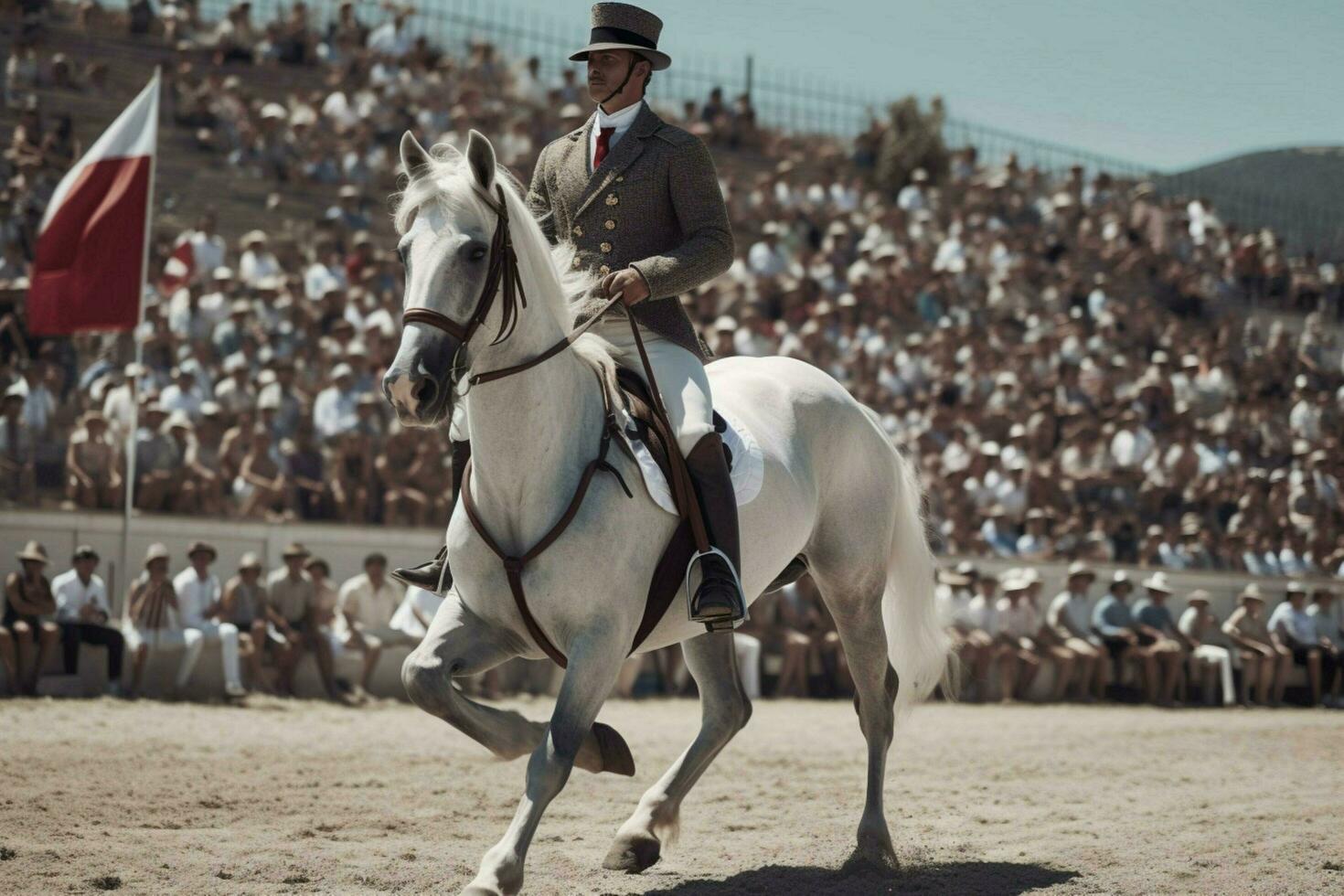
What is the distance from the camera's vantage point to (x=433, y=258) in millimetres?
4984

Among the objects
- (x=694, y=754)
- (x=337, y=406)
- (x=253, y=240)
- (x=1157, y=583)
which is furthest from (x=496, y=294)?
(x=1157, y=583)

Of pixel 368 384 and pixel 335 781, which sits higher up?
pixel 368 384

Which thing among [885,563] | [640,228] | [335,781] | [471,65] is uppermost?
[471,65]

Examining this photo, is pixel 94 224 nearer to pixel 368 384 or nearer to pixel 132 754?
pixel 368 384

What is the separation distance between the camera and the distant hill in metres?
30.6

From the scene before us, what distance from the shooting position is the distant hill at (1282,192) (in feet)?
100

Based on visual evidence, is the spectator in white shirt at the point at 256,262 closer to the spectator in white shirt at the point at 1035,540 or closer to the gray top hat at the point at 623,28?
the spectator in white shirt at the point at 1035,540

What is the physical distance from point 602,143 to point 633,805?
146 inches

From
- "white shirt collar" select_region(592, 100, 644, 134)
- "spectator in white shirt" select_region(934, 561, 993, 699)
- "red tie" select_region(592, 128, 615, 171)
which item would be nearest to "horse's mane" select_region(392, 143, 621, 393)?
"red tie" select_region(592, 128, 615, 171)

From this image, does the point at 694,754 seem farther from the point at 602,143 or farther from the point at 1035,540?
the point at 1035,540

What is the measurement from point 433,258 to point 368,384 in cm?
1076

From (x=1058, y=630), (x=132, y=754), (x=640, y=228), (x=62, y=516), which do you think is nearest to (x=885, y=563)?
(x=640, y=228)

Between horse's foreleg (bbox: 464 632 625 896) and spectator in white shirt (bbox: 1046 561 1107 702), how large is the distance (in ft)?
41.3

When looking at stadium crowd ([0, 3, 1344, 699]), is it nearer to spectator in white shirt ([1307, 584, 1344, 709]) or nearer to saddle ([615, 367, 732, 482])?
spectator in white shirt ([1307, 584, 1344, 709])
